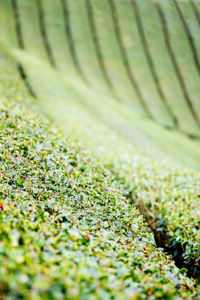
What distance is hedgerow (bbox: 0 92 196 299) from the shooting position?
2.37 metres

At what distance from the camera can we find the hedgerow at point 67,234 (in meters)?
2.37

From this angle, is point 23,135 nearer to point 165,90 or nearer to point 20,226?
point 20,226

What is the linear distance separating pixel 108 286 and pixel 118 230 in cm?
157

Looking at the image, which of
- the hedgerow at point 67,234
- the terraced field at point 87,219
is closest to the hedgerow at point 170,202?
the terraced field at point 87,219

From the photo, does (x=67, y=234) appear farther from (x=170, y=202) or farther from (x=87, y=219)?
(x=170, y=202)

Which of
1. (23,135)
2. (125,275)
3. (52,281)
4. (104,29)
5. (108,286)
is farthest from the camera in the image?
(104,29)

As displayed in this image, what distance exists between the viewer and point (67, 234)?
3238 mm

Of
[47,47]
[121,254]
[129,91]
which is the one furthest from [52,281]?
[47,47]

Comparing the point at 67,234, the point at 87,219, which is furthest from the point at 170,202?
the point at 67,234

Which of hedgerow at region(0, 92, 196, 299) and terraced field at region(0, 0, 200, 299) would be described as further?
terraced field at region(0, 0, 200, 299)

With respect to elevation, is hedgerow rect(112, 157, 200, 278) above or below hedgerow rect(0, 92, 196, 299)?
above

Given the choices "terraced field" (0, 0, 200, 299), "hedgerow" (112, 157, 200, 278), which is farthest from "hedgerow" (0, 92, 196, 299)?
"hedgerow" (112, 157, 200, 278)

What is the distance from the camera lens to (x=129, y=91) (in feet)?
104

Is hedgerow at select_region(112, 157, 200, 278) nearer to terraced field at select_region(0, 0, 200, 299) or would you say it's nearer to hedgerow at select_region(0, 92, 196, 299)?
terraced field at select_region(0, 0, 200, 299)
